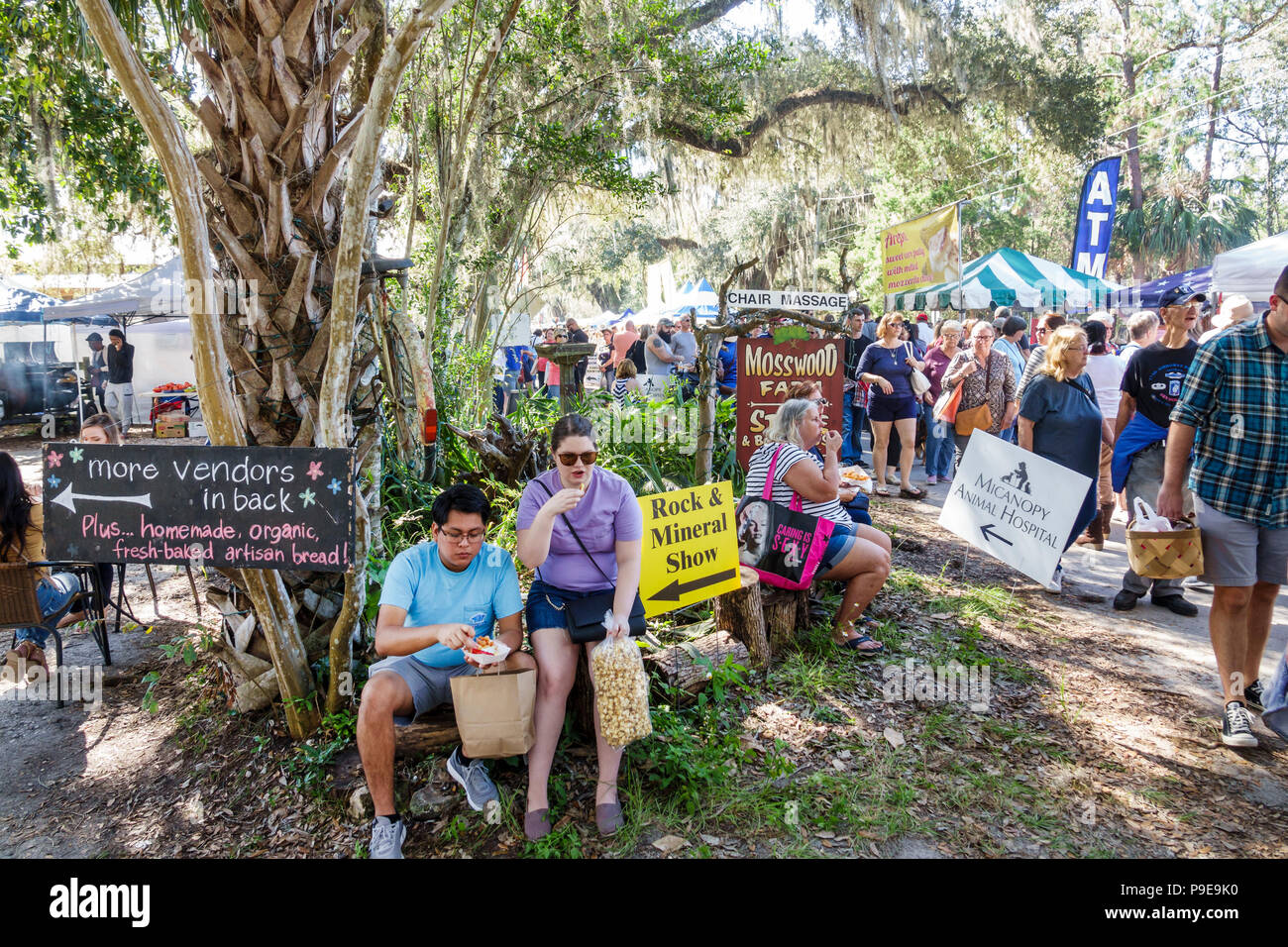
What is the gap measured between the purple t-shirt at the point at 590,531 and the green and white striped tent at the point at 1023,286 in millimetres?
12946

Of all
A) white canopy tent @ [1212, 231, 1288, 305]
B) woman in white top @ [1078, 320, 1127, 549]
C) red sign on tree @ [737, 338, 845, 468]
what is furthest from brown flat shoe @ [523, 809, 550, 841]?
white canopy tent @ [1212, 231, 1288, 305]

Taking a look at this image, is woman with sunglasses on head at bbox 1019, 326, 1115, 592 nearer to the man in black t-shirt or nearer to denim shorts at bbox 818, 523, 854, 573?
denim shorts at bbox 818, 523, 854, 573

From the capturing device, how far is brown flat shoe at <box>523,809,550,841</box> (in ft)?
9.53

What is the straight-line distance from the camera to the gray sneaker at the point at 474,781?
3.00 meters

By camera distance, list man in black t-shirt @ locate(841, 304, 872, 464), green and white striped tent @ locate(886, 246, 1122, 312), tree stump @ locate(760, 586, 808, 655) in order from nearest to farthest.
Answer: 1. tree stump @ locate(760, 586, 808, 655)
2. man in black t-shirt @ locate(841, 304, 872, 464)
3. green and white striped tent @ locate(886, 246, 1122, 312)

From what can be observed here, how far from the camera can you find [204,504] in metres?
2.89

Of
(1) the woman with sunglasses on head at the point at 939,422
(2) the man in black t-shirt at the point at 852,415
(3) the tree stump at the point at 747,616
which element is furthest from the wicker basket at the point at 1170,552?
(1) the woman with sunglasses on head at the point at 939,422

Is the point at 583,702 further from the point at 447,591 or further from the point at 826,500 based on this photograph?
the point at 826,500

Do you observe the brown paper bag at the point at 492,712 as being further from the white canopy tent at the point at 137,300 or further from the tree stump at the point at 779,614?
the white canopy tent at the point at 137,300

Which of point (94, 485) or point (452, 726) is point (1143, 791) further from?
point (94, 485)

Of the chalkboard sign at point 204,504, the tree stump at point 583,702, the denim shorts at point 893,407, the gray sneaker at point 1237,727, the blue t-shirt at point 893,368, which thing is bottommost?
the gray sneaker at point 1237,727

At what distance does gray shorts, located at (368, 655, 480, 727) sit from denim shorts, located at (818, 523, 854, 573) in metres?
→ 2.15

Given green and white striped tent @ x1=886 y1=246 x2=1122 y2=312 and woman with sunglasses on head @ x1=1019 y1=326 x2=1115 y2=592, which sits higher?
green and white striped tent @ x1=886 y1=246 x2=1122 y2=312
